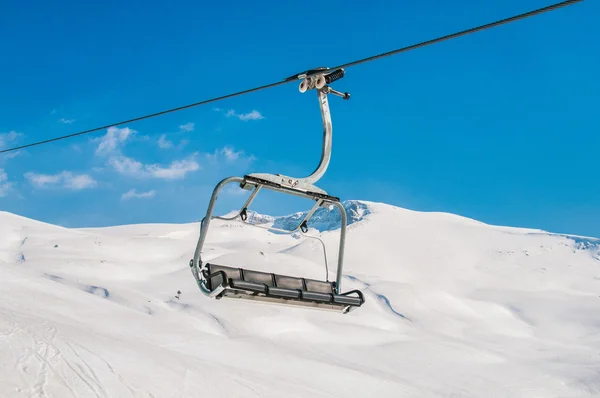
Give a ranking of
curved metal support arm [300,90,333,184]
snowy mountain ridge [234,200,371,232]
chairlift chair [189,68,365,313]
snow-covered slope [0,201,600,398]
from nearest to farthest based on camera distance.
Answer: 1. chairlift chair [189,68,365,313]
2. curved metal support arm [300,90,333,184]
3. snow-covered slope [0,201,600,398]
4. snowy mountain ridge [234,200,371,232]

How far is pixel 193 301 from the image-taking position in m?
27.0

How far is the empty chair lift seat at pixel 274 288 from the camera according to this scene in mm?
6238

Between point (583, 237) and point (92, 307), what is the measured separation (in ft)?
164

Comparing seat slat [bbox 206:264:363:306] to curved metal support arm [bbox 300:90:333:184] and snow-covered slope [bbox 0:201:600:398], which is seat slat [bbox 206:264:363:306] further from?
snow-covered slope [bbox 0:201:600:398]

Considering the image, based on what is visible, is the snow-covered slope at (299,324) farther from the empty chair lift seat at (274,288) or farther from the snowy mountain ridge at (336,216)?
the snowy mountain ridge at (336,216)

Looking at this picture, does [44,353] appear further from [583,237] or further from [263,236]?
[583,237]

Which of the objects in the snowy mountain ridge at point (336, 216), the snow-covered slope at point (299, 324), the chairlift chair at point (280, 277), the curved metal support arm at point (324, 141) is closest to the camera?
the chairlift chair at point (280, 277)

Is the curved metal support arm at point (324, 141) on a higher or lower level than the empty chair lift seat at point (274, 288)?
higher

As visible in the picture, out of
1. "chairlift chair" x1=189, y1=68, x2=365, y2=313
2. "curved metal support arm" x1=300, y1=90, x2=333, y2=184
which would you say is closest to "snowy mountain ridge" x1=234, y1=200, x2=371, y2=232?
"chairlift chair" x1=189, y1=68, x2=365, y2=313

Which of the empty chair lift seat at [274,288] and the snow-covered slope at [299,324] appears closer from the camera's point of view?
the empty chair lift seat at [274,288]

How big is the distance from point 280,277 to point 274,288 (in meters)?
0.72

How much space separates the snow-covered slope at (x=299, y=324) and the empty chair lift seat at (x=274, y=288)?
6.82 metres

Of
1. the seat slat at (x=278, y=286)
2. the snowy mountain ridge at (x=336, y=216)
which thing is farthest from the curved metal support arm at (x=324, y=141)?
the snowy mountain ridge at (x=336, y=216)

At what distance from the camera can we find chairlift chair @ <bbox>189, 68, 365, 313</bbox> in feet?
20.4
